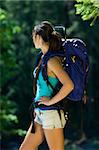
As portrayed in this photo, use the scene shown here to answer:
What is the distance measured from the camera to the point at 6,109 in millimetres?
23484

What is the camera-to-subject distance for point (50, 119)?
12.8 ft

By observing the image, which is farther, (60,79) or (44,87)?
(44,87)

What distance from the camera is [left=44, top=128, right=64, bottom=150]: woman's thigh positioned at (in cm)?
392

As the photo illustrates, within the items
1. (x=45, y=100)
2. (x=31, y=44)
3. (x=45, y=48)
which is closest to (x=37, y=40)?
(x=45, y=48)

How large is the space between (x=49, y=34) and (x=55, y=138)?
0.80 metres

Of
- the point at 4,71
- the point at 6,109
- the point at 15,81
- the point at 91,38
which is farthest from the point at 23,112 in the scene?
the point at 6,109

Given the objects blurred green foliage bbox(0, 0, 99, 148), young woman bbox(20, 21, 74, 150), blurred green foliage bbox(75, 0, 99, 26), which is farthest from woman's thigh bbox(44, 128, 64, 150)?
blurred green foliage bbox(0, 0, 99, 148)

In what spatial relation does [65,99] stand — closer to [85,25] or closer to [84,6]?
[84,6]

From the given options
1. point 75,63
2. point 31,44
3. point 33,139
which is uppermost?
point 75,63

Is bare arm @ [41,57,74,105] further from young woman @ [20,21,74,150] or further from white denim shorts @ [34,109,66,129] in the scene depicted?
white denim shorts @ [34,109,66,129]

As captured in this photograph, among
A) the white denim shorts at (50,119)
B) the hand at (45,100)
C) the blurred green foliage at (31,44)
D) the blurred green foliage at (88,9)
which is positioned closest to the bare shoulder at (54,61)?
the hand at (45,100)

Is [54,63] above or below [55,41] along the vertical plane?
below

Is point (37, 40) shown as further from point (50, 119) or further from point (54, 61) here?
point (50, 119)

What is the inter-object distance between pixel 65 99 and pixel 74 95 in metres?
0.11
